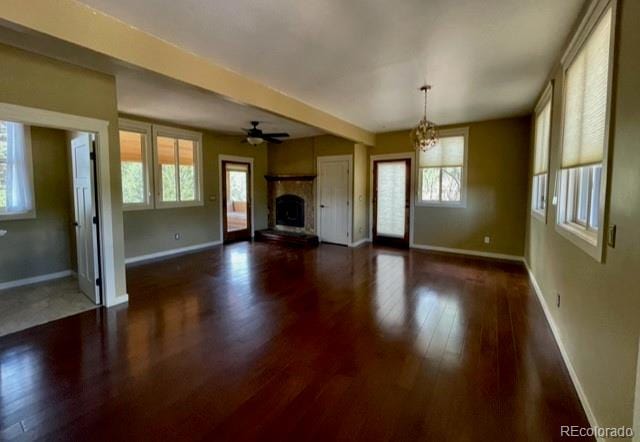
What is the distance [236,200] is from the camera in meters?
8.01

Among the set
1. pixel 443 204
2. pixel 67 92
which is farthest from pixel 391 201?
pixel 67 92

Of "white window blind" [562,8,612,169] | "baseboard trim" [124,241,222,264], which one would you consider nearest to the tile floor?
"baseboard trim" [124,241,222,264]

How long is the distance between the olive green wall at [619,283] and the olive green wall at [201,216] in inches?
250

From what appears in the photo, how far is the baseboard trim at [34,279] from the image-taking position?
4180 millimetres

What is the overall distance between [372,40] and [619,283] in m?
2.56

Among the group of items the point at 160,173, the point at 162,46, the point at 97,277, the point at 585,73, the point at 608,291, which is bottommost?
the point at 97,277

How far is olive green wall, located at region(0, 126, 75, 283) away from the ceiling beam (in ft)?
9.91

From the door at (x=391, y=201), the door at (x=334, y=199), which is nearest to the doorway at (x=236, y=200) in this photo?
the door at (x=334, y=199)

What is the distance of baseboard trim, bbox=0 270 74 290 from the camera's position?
4180 mm

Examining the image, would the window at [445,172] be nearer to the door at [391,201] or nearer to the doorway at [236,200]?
the door at [391,201]

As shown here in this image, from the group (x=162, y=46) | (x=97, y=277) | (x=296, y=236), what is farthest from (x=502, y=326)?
(x=296, y=236)

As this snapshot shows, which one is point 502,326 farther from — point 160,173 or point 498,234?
point 160,173

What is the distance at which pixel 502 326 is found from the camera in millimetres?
3113

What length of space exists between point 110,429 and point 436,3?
354 centimetres
